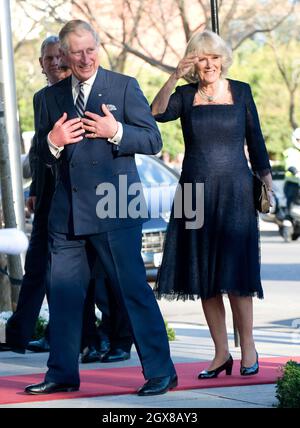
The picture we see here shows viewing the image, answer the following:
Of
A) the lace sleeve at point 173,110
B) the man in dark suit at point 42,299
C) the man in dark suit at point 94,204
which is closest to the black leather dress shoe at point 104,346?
the man in dark suit at point 42,299

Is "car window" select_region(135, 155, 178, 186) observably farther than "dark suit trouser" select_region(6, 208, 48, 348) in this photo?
Yes

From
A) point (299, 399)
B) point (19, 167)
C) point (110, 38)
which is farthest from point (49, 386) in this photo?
point (110, 38)

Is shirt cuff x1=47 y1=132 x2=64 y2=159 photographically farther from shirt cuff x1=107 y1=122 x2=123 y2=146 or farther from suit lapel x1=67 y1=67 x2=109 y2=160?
shirt cuff x1=107 y1=122 x2=123 y2=146

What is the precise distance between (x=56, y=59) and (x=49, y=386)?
2.46 meters

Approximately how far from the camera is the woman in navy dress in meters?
7.31

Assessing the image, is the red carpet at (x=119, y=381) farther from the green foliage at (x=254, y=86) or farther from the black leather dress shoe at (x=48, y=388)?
the green foliage at (x=254, y=86)

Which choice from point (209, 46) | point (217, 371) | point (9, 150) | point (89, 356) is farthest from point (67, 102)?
point (9, 150)

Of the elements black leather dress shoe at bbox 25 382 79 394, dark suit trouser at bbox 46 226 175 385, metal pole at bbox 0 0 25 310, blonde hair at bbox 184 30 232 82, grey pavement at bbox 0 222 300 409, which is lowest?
grey pavement at bbox 0 222 300 409

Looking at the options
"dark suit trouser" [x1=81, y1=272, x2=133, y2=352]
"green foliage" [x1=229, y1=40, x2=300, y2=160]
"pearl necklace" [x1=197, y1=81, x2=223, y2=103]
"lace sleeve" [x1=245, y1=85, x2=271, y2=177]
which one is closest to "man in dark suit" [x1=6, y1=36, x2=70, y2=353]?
"dark suit trouser" [x1=81, y1=272, x2=133, y2=352]

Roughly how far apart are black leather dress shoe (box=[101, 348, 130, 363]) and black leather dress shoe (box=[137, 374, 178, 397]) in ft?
5.01

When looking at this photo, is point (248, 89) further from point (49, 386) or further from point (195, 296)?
→ point (49, 386)

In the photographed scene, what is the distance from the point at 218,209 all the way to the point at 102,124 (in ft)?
3.59

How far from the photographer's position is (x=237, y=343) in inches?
357

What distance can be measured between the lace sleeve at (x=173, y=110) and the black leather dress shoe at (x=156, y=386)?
153cm
